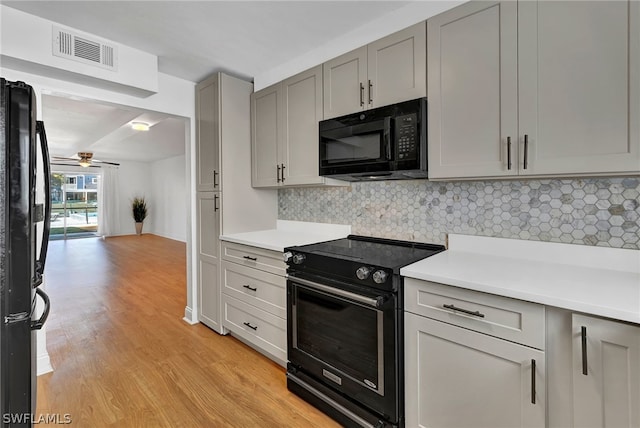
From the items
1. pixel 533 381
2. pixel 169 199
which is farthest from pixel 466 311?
pixel 169 199

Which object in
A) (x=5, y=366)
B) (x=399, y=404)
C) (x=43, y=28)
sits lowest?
(x=399, y=404)

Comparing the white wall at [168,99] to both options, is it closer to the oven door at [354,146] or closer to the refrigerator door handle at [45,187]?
the refrigerator door handle at [45,187]

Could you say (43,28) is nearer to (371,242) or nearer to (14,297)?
(14,297)

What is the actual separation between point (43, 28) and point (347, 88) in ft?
6.54

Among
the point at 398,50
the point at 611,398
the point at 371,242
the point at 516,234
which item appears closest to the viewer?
the point at 611,398

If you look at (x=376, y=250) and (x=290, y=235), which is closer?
(x=376, y=250)

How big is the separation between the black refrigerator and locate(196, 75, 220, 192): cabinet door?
1.70 m

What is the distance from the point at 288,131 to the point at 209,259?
4.62 feet

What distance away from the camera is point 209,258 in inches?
117

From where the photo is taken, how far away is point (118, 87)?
2.46m

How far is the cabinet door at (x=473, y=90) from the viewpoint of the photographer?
149 centimetres

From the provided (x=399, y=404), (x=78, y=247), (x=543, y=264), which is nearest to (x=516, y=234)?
(x=543, y=264)

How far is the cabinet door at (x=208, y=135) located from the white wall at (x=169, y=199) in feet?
18.9

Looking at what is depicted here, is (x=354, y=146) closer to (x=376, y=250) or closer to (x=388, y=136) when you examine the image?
(x=388, y=136)
